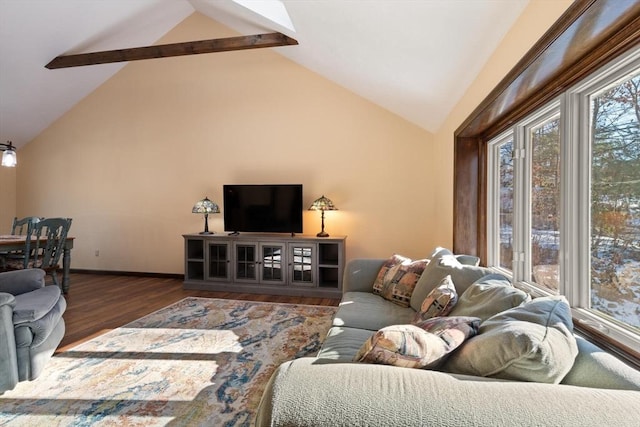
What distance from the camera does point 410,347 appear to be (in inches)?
40.7

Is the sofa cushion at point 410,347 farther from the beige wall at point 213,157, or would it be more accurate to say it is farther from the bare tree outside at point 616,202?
the beige wall at point 213,157

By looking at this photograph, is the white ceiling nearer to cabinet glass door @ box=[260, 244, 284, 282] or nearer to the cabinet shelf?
the cabinet shelf

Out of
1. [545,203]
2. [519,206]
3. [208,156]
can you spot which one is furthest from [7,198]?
[545,203]

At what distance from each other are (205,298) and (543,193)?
370 centimetres

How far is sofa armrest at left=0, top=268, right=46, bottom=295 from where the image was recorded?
2.48 metres

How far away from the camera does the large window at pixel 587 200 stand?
4.49 feet

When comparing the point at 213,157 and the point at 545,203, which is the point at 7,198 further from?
the point at 545,203

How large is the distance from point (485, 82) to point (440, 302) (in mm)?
1535

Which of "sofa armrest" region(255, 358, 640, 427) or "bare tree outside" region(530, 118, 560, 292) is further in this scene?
"bare tree outside" region(530, 118, 560, 292)

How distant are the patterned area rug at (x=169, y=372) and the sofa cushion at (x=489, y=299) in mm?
1294

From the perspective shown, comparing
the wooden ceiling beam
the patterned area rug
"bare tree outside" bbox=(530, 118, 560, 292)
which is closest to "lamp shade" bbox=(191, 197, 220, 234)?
the patterned area rug

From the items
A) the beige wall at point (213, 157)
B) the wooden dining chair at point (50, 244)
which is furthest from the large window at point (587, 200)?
the wooden dining chair at point (50, 244)

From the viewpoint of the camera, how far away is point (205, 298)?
4.10 meters

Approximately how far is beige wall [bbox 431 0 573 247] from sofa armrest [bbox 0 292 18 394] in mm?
3210
